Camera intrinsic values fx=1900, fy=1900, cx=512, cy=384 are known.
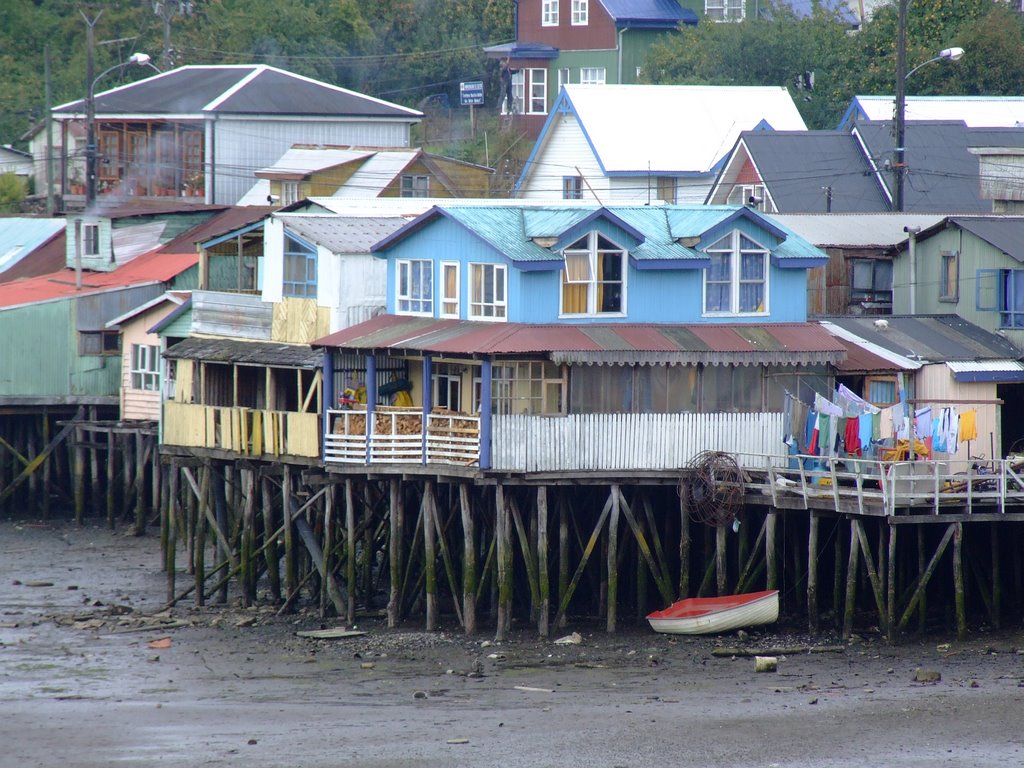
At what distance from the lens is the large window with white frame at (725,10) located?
83375 mm

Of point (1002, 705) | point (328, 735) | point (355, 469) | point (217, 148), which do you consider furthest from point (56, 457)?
point (1002, 705)

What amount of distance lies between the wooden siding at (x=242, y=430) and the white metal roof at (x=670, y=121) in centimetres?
2512

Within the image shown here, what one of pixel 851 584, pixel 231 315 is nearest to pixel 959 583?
pixel 851 584

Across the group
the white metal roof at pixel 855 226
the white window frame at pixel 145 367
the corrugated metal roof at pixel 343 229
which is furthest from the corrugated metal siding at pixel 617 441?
the white window frame at pixel 145 367

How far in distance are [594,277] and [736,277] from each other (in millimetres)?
3202

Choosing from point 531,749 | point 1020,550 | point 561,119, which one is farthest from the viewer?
point 561,119

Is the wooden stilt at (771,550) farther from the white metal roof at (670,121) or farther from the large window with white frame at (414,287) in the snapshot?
the white metal roof at (670,121)

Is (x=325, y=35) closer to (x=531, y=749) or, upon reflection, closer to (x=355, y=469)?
(x=355, y=469)

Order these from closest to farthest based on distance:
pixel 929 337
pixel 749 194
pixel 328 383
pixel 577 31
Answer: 1. pixel 328 383
2. pixel 929 337
3. pixel 749 194
4. pixel 577 31

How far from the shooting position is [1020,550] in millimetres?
36438

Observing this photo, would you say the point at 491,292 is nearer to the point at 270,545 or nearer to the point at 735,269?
the point at 735,269

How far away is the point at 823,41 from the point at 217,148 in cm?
2569

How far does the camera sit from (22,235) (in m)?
62.3

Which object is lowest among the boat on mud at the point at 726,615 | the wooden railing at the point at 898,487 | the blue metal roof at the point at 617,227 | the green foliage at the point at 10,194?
the boat on mud at the point at 726,615
